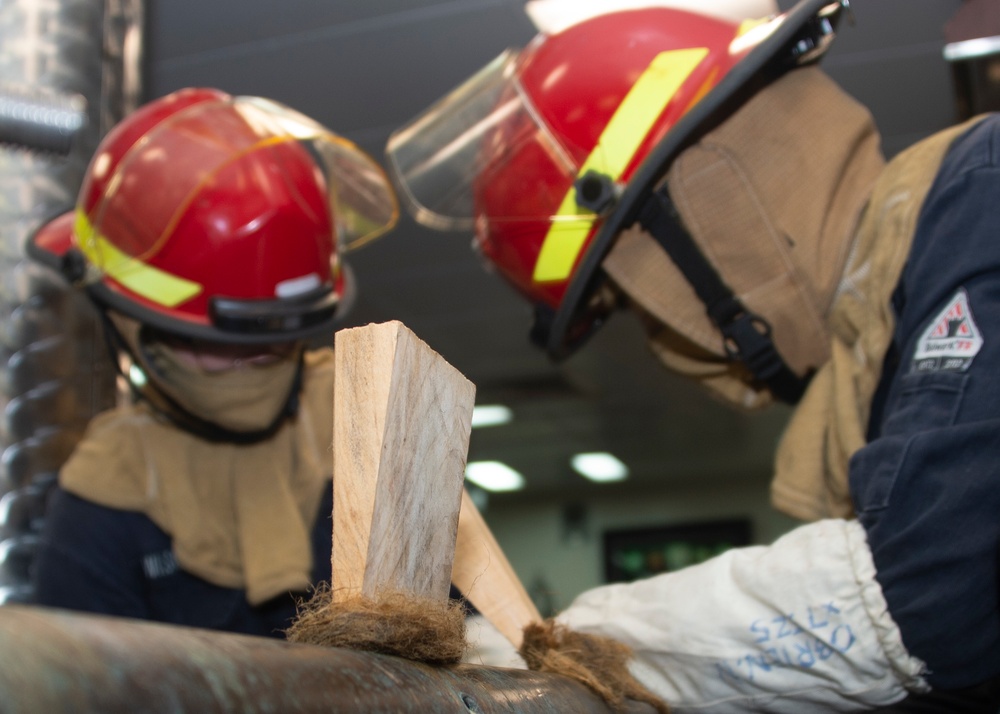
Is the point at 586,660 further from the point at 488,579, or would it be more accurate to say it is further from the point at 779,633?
the point at 779,633

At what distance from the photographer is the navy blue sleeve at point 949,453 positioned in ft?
3.84

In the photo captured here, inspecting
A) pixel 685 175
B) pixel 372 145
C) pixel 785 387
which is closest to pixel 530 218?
pixel 685 175

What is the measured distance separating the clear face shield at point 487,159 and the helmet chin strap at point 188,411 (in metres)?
0.48

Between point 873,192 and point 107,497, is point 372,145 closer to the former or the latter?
point 107,497

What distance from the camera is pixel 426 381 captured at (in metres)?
0.77

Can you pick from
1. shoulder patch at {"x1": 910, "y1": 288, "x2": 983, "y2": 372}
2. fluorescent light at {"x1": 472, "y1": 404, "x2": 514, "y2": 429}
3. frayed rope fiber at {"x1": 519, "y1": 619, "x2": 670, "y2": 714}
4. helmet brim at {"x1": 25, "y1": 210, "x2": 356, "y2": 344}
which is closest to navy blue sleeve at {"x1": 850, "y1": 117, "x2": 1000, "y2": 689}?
shoulder patch at {"x1": 910, "y1": 288, "x2": 983, "y2": 372}

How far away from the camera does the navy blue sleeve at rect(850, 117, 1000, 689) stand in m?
1.17

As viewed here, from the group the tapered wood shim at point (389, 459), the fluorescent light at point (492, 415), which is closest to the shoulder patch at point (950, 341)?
the tapered wood shim at point (389, 459)

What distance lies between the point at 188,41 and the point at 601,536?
8786mm

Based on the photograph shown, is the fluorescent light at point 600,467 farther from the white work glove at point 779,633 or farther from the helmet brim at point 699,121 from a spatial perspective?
the white work glove at point 779,633

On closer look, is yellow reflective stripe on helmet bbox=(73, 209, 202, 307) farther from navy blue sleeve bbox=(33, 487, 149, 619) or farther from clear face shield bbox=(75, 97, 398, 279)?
navy blue sleeve bbox=(33, 487, 149, 619)

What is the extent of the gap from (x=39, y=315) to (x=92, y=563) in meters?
0.66

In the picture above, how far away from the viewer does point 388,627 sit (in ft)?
2.27

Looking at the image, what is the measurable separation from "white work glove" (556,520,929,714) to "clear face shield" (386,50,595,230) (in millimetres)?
724
